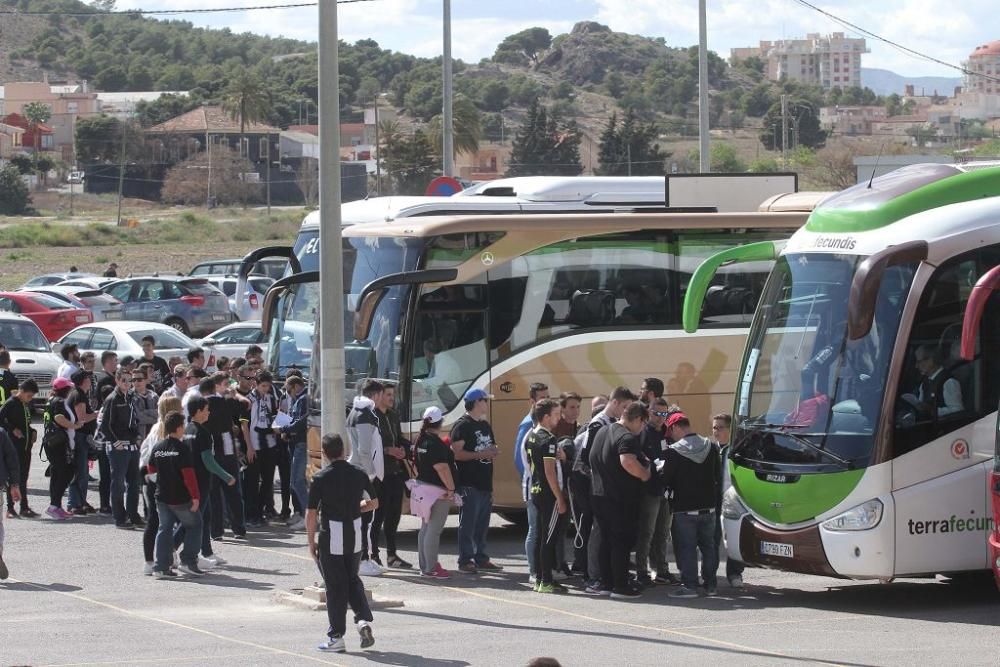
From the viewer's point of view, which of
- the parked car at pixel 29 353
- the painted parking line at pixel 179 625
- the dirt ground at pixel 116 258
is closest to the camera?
the painted parking line at pixel 179 625

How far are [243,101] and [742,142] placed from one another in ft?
155

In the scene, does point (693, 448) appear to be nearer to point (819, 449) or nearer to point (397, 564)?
point (819, 449)

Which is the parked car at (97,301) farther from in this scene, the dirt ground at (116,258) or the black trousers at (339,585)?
the black trousers at (339,585)

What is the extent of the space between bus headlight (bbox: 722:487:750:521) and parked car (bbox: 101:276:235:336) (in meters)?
25.6

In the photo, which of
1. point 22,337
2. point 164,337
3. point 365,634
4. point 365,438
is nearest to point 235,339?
point 164,337

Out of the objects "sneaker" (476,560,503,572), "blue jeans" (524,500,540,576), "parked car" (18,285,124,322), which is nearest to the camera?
"blue jeans" (524,500,540,576)

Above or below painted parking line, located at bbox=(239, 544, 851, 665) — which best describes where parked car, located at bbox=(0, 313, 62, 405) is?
above

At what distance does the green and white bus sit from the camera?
37.9 feet

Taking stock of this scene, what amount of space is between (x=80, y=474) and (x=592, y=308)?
21.1 feet

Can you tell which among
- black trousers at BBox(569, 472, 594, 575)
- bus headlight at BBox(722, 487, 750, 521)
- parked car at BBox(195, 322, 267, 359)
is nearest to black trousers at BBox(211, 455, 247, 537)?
black trousers at BBox(569, 472, 594, 575)

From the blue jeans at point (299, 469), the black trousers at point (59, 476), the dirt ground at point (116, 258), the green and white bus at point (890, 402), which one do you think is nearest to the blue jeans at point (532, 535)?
the green and white bus at point (890, 402)

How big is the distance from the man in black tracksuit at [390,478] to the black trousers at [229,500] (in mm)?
1901

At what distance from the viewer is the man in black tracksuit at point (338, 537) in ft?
34.0

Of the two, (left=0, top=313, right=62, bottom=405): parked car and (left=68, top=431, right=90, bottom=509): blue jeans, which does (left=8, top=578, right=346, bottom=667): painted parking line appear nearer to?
(left=68, top=431, right=90, bottom=509): blue jeans
